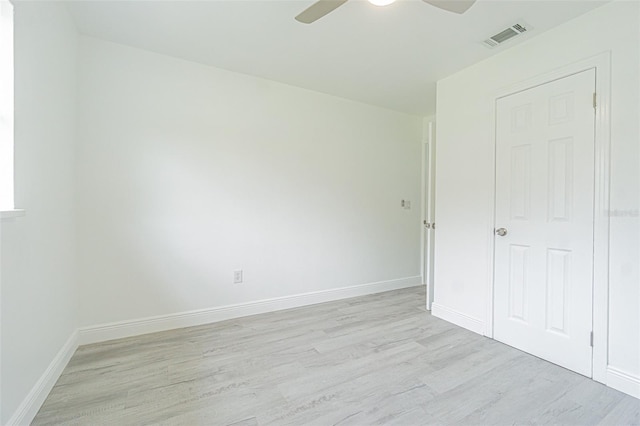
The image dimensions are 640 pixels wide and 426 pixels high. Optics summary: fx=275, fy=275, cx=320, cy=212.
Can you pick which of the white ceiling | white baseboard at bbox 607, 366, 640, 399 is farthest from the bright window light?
white baseboard at bbox 607, 366, 640, 399

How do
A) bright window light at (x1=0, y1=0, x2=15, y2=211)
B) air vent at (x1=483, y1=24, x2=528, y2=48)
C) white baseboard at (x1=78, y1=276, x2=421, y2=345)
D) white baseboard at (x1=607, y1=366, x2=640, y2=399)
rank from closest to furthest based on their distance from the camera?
bright window light at (x1=0, y1=0, x2=15, y2=211) → white baseboard at (x1=607, y1=366, x2=640, y2=399) → air vent at (x1=483, y1=24, x2=528, y2=48) → white baseboard at (x1=78, y1=276, x2=421, y2=345)

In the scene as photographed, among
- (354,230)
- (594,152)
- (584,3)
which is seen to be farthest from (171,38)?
(594,152)

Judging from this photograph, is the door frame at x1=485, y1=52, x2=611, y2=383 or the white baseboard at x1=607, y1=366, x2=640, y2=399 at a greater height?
the door frame at x1=485, y1=52, x2=611, y2=383

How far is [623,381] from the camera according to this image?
172 centimetres

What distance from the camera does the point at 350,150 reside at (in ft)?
11.8

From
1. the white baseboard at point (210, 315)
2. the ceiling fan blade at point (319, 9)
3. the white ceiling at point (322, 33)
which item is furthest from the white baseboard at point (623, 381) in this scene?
the ceiling fan blade at point (319, 9)

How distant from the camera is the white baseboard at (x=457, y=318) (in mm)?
2569

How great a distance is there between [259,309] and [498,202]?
257 cm

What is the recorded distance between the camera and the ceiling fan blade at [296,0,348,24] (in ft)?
4.79

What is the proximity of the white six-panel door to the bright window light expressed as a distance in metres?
3.25

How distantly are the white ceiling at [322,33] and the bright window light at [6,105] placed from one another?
80cm

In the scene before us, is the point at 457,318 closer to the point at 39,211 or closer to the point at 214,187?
the point at 214,187

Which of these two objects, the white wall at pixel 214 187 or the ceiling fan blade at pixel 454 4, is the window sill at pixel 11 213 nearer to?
the white wall at pixel 214 187

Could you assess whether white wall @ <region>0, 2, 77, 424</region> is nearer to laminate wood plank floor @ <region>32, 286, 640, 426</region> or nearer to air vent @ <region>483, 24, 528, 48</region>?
laminate wood plank floor @ <region>32, 286, 640, 426</region>
